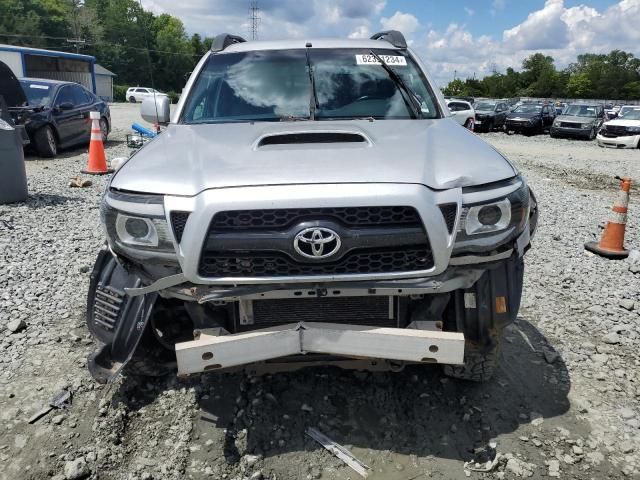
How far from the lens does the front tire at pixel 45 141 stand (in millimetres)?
11516

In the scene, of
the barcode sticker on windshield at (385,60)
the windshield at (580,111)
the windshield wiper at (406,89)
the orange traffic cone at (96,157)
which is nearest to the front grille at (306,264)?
the windshield wiper at (406,89)

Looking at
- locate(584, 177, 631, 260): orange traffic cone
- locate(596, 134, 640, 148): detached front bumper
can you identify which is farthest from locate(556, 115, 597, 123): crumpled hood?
locate(584, 177, 631, 260): orange traffic cone

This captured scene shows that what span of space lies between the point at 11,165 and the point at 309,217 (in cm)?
652

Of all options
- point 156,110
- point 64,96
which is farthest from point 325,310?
point 64,96

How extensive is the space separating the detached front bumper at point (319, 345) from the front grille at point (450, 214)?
0.49 m

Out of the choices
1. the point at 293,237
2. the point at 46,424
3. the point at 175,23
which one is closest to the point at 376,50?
the point at 293,237

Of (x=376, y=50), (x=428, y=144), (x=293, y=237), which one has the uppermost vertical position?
(x=376, y=50)

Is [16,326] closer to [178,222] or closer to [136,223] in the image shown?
[136,223]

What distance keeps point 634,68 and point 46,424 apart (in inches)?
4322

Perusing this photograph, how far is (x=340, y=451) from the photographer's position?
2.73 meters

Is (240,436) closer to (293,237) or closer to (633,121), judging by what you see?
(293,237)

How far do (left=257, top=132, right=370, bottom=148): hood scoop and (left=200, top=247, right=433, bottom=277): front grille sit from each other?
75cm

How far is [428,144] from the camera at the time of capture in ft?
9.46

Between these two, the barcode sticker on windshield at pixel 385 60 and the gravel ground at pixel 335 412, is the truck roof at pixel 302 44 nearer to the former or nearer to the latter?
the barcode sticker on windshield at pixel 385 60
